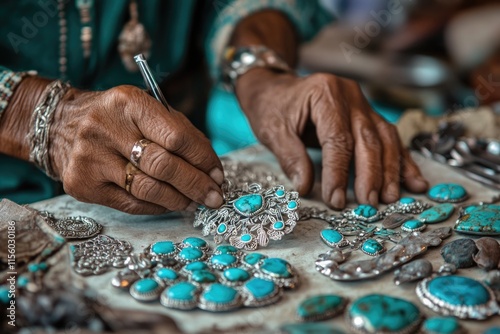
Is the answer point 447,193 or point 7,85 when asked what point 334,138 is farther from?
point 7,85

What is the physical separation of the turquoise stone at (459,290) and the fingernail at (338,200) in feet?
1.14

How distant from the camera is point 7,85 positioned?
3.95 feet

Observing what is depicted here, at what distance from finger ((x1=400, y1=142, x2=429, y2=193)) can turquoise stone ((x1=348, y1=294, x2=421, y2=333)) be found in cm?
49

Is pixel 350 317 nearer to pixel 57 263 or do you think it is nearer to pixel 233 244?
pixel 233 244

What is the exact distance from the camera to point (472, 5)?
3.60 meters

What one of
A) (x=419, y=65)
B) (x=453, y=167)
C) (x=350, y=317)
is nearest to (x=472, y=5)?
(x=419, y=65)

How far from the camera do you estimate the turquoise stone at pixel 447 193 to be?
1.23 m

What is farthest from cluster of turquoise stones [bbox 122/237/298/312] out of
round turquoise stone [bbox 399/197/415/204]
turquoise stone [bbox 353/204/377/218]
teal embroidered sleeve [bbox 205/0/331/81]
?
teal embroidered sleeve [bbox 205/0/331/81]

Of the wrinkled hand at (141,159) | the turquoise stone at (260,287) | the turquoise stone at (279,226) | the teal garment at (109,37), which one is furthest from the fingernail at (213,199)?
the teal garment at (109,37)

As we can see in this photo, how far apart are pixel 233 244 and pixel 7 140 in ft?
1.67

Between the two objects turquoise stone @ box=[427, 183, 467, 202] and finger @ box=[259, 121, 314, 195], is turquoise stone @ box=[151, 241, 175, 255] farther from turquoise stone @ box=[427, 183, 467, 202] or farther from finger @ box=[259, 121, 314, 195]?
turquoise stone @ box=[427, 183, 467, 202]

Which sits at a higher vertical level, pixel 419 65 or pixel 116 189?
pixel 116 189

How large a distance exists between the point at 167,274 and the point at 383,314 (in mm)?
312

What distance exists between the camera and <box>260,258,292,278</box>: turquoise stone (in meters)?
0.92
